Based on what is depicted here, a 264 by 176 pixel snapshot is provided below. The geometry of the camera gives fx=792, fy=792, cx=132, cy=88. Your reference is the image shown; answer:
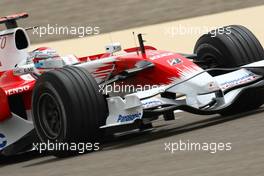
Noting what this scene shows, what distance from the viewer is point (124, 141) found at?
953 cm

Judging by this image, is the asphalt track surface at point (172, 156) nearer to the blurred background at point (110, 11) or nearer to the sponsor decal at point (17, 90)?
the sponsor decal at point (17, 90)

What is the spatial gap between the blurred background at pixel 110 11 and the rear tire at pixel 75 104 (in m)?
13.9

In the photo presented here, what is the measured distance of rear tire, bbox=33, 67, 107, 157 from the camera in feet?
27.8

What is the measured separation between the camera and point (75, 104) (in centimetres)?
845

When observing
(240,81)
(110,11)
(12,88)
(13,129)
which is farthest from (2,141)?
→ (110,11)

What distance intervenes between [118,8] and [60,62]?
15.4m

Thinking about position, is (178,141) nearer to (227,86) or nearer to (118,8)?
(227,86)

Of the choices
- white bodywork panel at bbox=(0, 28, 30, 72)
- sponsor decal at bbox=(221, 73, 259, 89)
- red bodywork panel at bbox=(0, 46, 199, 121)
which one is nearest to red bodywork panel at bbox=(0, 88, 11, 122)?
red bodywork panel at bbox=(0, 46, 199, 121)

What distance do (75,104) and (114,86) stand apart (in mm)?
1523

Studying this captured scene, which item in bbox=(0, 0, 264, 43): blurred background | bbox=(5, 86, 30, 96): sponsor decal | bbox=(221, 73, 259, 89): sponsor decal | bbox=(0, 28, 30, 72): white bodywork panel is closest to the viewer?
bbox=(221, 73, 259, 89): sponsor decal

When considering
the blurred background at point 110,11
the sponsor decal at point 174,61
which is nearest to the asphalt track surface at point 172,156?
the sponsor decal at point 174,61

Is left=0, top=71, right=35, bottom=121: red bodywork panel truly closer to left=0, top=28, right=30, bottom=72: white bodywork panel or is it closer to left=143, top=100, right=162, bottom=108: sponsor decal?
left=0, top=28, right=30, bottom=72: white bodywork panel

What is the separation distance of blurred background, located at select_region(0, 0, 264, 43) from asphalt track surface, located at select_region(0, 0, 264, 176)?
12.5m

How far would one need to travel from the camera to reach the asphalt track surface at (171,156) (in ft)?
21.5
